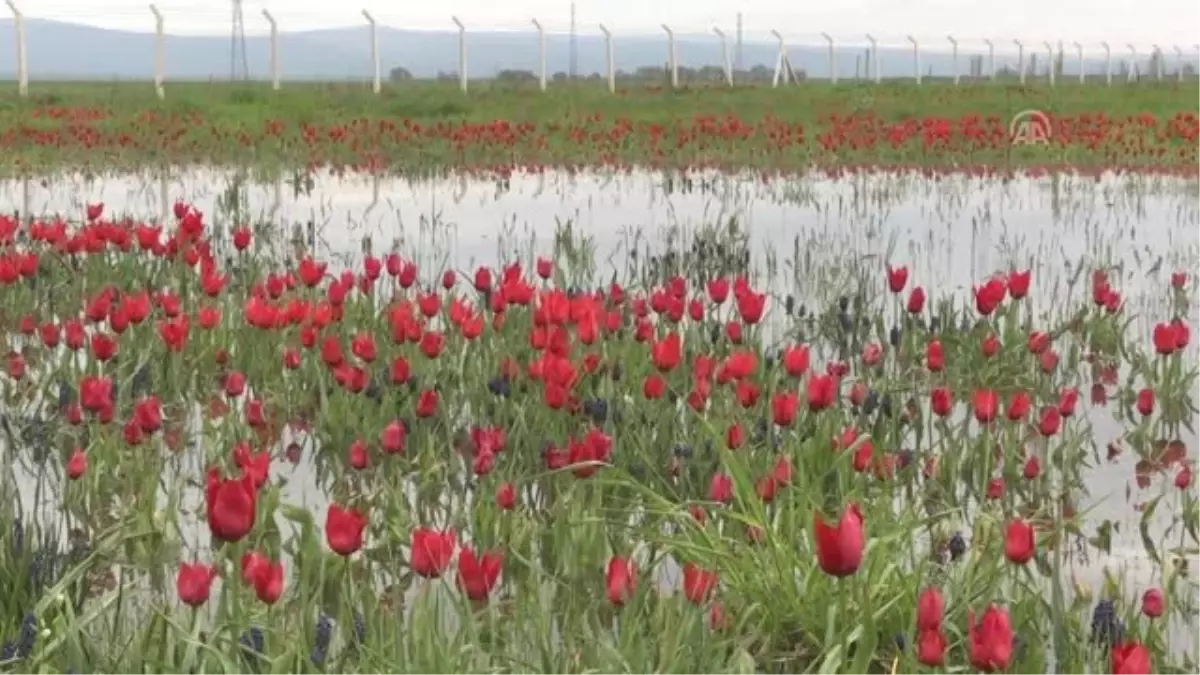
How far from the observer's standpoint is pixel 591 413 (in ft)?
16.4

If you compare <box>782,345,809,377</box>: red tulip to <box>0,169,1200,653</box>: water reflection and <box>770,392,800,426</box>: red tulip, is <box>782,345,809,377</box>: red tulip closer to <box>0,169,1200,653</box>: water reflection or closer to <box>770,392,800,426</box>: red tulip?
<box>770,392,800,426</box>: red tulip

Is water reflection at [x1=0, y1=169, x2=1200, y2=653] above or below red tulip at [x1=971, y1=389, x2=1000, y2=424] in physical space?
below

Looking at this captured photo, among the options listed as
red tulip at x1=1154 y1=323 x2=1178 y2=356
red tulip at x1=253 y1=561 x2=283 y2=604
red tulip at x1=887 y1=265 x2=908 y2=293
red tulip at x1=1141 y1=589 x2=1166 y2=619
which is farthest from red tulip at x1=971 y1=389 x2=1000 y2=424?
red tulip at x1=253 y1=561 x2=283 y2=604

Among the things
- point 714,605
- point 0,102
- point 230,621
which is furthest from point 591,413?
point 0,102

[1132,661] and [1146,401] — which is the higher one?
[1132,661]

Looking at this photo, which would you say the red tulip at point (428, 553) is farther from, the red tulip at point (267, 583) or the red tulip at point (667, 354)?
the red tulip at point (667, 354)

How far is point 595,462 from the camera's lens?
3662 mm

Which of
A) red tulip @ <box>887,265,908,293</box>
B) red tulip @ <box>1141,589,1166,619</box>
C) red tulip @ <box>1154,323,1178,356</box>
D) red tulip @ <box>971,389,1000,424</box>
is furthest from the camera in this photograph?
red tulip @ <box>887,265,908,293</box>

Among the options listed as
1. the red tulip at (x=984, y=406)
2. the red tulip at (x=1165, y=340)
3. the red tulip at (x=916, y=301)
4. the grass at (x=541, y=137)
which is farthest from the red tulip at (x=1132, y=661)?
the grass at (x=541, y=137)

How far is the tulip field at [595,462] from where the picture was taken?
321cm

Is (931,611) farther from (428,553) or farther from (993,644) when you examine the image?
(428,553)

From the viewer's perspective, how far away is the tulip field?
3.21 m

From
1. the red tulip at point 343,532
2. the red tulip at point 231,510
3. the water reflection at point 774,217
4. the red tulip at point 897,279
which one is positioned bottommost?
the water reflection at point 774,217

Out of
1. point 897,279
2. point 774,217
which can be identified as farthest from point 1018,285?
point 774,217
